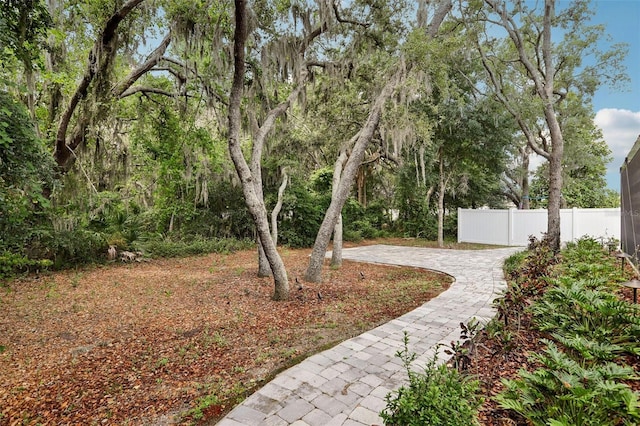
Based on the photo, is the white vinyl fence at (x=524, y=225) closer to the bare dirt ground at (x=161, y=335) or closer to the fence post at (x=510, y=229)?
the fence post at (x=510, y=229)

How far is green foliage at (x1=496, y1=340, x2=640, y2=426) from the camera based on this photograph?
4.33 feet

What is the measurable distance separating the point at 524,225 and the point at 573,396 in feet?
37.9

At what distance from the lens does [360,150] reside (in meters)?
5.90

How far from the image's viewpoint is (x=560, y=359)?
65.6 inches

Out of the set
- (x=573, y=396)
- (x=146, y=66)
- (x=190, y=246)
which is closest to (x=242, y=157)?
(x=146, y=66)

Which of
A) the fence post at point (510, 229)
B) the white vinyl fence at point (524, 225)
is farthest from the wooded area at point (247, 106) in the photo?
→ the fence post at point (510, 229)

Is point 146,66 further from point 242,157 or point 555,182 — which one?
point 555,182

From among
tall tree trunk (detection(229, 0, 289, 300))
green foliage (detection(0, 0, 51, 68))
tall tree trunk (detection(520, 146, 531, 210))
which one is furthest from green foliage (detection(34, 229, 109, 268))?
tall tree trunk (detection(520, 146, 531, 210))

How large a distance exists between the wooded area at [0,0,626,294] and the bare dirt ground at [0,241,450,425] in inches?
31.0

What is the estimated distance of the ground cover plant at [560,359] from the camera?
137 centimetres

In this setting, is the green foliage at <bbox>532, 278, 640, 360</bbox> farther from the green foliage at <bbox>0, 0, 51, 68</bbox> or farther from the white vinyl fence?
the white vinyl fence

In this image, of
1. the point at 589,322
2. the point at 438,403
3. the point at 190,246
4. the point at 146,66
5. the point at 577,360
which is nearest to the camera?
the point at 438,403

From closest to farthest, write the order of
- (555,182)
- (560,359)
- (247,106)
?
1. (560,359)
2. (247,106)
3. (555,182)

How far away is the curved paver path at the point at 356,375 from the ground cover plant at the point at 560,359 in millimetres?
721
